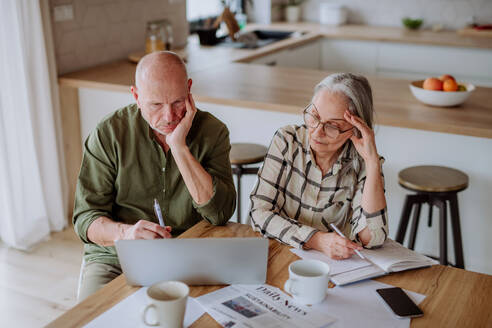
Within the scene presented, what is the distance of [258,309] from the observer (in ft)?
3.99

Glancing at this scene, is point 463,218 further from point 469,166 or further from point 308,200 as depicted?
point 308,200

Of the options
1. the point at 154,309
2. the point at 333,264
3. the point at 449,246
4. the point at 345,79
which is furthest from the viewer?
the point at 449,246

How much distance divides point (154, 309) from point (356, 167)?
85 cm

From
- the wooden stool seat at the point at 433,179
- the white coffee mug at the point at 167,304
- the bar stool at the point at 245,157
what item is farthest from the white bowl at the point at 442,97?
the white coffee mug at the point at 167,304

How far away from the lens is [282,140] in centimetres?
172

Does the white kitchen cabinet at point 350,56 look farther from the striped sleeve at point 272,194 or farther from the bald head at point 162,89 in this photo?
the bald head at point 162,89

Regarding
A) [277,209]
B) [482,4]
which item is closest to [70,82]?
[277,209]

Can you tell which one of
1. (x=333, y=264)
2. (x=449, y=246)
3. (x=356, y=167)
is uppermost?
(x=356, y=167)

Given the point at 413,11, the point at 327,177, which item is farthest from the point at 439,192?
the point at 413,11

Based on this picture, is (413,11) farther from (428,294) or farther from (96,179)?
(428,294)

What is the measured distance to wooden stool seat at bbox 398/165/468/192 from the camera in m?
2.34

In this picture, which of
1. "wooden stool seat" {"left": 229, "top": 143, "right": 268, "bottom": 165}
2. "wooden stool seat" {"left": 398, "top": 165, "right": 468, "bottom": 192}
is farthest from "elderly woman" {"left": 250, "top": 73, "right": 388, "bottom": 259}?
"wooden stool seat" {"left": 229, "top": 143, "right": 268, "bottom": 165}

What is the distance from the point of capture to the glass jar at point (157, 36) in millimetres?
3619

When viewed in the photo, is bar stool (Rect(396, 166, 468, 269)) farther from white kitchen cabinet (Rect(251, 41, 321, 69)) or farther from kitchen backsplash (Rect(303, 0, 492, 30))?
kitchen backsplash (Rect(303, 0, 492, 30))
